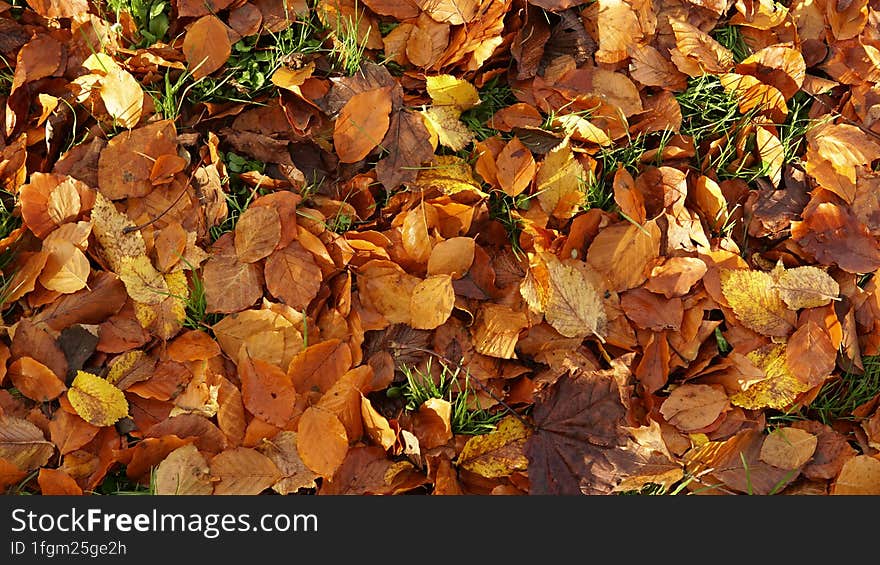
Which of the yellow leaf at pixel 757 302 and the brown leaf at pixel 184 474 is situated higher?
the yellow leaf at pixel 757 302

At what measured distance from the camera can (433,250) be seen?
193 cm

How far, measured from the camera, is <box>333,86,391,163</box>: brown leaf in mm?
2035

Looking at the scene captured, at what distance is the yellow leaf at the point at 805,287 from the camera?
1.99 meters

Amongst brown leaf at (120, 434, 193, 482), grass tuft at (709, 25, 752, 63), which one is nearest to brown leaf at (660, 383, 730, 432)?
grass tuft at (709, 25, 752, 63)

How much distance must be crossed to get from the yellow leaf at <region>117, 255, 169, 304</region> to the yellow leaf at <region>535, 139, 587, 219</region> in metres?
0.93

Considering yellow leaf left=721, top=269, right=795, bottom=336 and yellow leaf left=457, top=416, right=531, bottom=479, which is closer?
yellow leaf left=457, top=416, right=531, bottom=479

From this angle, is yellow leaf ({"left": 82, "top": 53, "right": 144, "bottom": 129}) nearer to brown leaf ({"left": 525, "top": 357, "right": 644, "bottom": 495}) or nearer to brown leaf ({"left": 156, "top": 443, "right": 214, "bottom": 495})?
brown leaf ({"left": 156, "top": 443, "right": 214, "bottom": 495})

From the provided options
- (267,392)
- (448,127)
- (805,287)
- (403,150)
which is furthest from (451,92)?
(805,287)

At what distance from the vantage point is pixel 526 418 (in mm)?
1862

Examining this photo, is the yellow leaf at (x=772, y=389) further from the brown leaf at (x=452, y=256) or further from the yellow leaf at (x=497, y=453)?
the brown leaf at (x=452, y=256)

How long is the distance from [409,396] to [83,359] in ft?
2.37

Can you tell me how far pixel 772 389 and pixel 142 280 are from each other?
148 cm

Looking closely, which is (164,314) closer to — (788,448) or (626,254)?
(626,254)

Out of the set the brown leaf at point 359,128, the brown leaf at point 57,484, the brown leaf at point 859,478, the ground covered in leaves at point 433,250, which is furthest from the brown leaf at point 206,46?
the brown leaf at point 859,478
